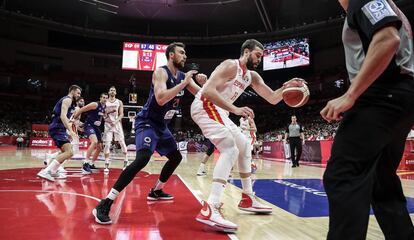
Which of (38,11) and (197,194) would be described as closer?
(197,194)

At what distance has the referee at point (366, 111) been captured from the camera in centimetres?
149

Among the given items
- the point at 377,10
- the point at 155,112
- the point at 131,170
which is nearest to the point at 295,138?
the point at 155,112

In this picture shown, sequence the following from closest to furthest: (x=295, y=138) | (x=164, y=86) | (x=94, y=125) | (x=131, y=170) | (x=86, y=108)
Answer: (x=131, y=170) < (x=164, y=86) < (x=86, y=108) < (x=94, y=125) < (x=295, y=138)

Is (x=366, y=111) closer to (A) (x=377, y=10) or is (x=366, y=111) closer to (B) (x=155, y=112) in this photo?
(A) (x=377, y=10)

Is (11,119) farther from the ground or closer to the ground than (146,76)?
closer to the ground

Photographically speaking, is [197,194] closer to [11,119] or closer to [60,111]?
[60,111]

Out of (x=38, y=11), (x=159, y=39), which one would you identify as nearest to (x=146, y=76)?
(x=159, y=39)

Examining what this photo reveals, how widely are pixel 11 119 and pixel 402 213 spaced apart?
29469 mm

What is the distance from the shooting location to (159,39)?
27281 mm

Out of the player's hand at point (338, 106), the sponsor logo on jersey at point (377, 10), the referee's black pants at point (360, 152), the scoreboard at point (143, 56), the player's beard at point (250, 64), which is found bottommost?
the referee's black pants at point (360, 152)

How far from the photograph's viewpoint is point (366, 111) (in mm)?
1589

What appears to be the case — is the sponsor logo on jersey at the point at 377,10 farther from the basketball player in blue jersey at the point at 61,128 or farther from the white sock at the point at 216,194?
the basketball player in blue jersey at the point at 61,128

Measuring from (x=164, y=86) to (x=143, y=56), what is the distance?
60.5 ft

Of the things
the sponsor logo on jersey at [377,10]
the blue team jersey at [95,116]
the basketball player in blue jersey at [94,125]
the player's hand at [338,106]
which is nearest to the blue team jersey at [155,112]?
the player's hand at [338,106]
